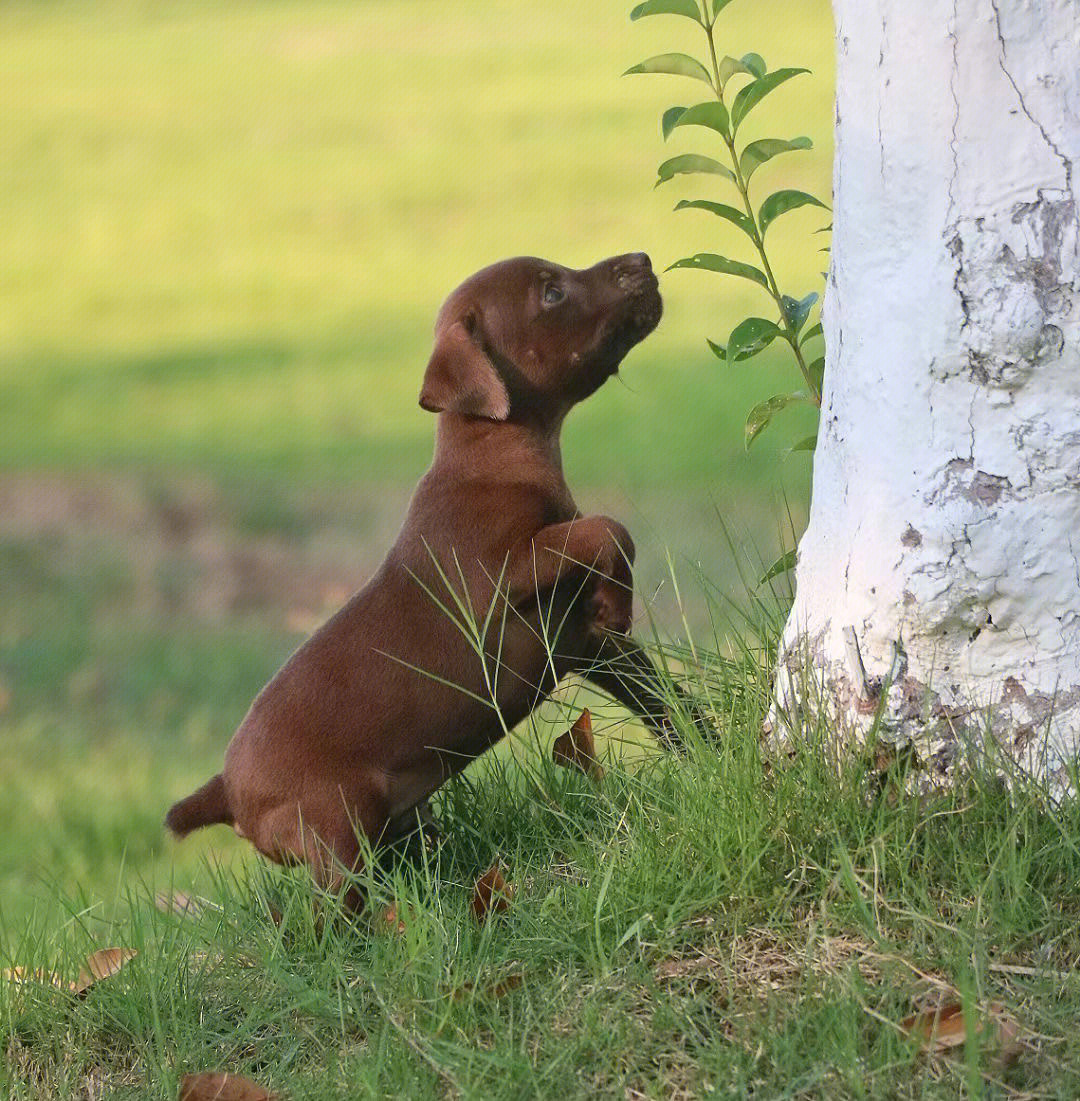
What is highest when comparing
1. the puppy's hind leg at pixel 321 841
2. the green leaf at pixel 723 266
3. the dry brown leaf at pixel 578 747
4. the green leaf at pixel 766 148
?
the green leaf at pixel 766 148

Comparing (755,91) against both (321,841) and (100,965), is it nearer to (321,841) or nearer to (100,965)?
(321,841)

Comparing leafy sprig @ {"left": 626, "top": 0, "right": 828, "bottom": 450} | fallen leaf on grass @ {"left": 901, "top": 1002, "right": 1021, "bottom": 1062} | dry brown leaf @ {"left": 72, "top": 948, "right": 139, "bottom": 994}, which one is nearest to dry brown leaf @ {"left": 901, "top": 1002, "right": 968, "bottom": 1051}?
fallen leaf on grass @ {"left": 901, "top": 1002, "right": 1021, "bottom": 1062}

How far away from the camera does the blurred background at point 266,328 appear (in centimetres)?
734

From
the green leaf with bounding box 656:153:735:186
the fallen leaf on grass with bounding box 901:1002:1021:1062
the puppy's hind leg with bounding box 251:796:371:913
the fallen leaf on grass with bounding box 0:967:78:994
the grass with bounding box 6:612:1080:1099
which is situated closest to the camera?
the fallen leaf on grass with bounding box 901:1002:1021:1062

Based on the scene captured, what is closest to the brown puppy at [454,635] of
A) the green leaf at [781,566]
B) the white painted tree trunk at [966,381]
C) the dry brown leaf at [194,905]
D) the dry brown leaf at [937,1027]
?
the dry brown leaf at [194,905]

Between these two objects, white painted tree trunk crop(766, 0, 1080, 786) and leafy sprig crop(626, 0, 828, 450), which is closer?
white painted tree trunk crop(766, 0, 1080, 786)

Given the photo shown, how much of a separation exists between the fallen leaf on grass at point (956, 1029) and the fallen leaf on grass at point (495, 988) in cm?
66

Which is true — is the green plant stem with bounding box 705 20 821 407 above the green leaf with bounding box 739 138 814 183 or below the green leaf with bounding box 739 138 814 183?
below

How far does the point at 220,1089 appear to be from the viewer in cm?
293

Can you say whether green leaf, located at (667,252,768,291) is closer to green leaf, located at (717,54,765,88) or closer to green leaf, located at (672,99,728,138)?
green leaf, located at (672,99,728,138)

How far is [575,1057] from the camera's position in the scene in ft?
9.06

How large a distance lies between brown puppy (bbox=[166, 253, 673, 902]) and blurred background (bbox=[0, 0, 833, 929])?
11.2 inches

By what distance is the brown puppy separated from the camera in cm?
360

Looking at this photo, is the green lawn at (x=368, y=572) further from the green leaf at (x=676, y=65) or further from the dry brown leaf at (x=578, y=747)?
the green leaf at (x=676, y=65)
